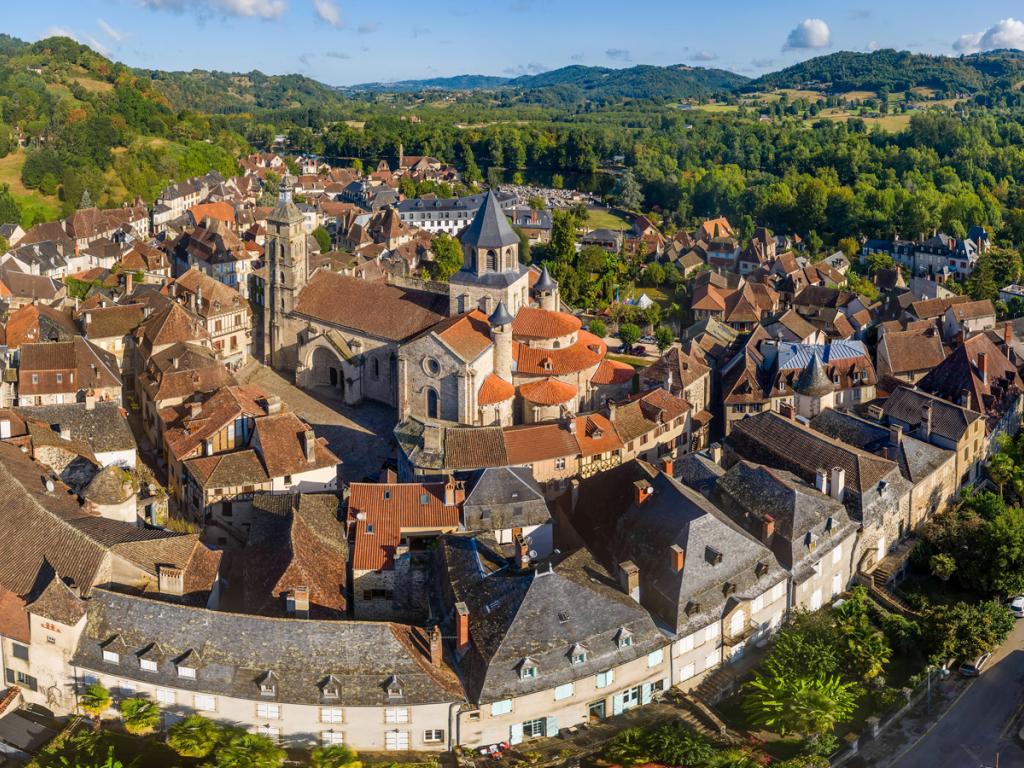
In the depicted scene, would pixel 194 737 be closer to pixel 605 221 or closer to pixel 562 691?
pixel 562 691

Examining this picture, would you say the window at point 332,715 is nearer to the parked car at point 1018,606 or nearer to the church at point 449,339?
the church at point 449,339

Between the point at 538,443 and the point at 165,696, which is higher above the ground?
the point at 538,443

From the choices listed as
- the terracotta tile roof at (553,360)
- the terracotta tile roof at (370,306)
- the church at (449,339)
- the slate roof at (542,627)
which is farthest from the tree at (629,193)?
the slate roof at (542,627)

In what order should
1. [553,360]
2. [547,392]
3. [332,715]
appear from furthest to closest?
[553,360], [547,392], [332,715]

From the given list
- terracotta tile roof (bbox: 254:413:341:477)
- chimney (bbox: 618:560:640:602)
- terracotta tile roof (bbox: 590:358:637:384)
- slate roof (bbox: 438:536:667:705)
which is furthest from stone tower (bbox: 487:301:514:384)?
chimney (bbox: 618:560:640:602)

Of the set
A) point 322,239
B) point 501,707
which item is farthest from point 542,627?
point 322,239

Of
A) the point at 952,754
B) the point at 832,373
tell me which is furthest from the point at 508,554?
the point at 832,373

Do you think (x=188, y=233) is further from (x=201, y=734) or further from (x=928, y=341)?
(x=201, y=734)
